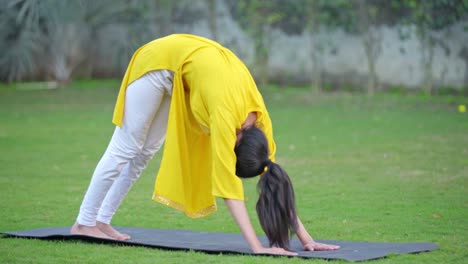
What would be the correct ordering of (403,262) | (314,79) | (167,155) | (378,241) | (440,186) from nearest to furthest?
1. (403,262)
2. (167,155)
3. (378,241)
4. (440,186)
5. (314,79)

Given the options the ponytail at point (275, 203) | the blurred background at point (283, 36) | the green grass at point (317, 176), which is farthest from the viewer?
the blurred background at point (283, 36)

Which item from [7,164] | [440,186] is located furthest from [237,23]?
[440,186]

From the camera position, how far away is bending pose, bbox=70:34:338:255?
557 centimetres

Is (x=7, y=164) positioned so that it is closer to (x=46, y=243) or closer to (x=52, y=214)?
(x=52, y=214)

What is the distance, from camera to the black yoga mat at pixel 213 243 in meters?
5.69

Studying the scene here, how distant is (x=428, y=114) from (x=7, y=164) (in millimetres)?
8401

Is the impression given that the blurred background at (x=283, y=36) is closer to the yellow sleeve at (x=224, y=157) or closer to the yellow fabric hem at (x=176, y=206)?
the yellow fabric hem at (x=176, y=206)

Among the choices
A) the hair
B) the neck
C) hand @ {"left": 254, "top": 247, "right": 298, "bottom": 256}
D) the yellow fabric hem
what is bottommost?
hand @ {"left": 254, "top": 247, "right": 298, "bottom": 256}

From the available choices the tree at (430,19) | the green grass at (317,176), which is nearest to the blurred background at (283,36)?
the tree at (430,19)

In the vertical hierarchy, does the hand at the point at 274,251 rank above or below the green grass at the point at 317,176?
above

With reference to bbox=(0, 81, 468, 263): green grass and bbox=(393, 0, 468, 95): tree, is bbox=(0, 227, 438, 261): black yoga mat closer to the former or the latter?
bbox=(0, 81, 468, 263): green grass

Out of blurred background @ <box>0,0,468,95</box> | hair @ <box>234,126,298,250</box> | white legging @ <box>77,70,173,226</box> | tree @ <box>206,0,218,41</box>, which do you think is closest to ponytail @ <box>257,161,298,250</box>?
hair @ <box>234,126,298,250</box>

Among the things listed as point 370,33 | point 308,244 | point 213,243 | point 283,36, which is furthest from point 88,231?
point 283,36

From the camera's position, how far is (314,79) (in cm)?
2038
